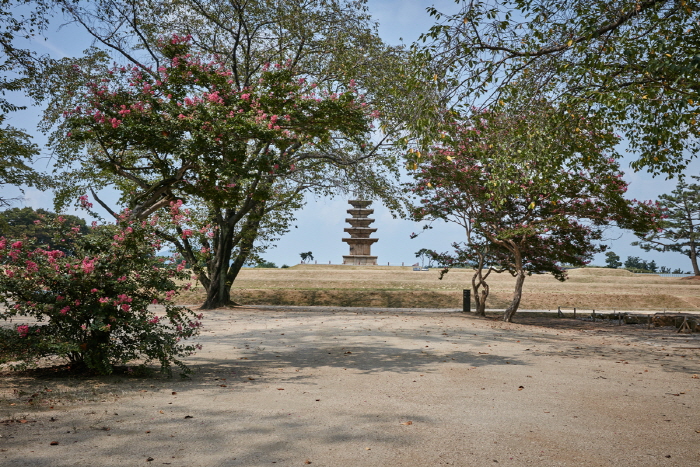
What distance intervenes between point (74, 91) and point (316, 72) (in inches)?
337

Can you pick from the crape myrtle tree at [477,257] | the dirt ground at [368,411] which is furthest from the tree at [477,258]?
the dirt ground at [368,411]

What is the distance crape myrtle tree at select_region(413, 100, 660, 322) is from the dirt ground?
3707 mm

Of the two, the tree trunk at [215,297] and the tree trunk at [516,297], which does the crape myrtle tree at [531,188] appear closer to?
the tree trunk at [516,297]

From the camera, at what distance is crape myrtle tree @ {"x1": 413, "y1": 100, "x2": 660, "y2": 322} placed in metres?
9.73

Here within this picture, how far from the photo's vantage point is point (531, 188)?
40.7 ft

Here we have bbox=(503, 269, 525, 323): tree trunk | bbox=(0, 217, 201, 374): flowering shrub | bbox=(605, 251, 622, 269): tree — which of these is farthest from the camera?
bbox=(605, 251, 622, 269): tree

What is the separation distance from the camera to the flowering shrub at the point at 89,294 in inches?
291

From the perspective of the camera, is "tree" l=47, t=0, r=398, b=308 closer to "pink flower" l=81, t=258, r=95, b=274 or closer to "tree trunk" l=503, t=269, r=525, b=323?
"pink flower" l=81, t=258, r=95, b=274

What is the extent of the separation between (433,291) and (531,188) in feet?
58.1

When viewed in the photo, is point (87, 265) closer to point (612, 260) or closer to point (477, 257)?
point (477, 257)

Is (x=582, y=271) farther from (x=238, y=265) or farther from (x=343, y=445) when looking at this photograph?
(x=343, y=445)

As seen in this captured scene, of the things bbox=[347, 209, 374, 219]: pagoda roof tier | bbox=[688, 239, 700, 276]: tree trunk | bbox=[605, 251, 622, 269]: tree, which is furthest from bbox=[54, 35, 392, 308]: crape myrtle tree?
bbox=[605, 251, 622, 269]: tree

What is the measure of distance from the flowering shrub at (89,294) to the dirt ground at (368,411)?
483 millimetres

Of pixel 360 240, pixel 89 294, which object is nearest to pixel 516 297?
pixel 89 294
